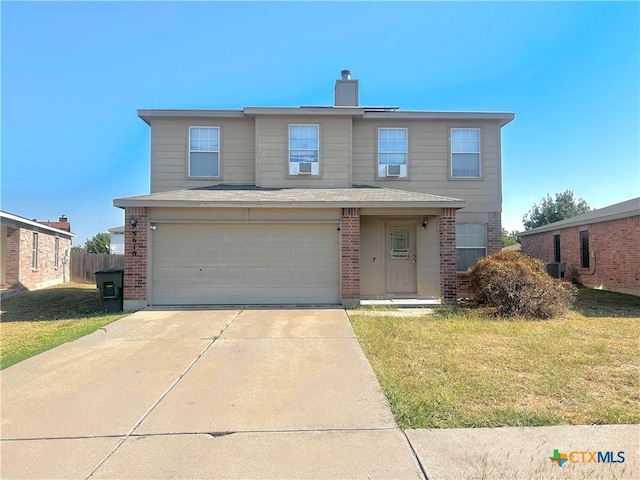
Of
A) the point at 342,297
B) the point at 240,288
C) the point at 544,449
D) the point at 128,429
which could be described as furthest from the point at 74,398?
the point at 342,297

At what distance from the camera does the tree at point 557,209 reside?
129 ft

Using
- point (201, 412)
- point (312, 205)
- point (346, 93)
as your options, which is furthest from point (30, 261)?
point (201, 412)

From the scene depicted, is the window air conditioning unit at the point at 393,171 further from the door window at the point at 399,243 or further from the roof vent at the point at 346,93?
the roof vent at the point at 346,93

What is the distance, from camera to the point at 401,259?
1152 centimetres

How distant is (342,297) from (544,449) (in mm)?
6814

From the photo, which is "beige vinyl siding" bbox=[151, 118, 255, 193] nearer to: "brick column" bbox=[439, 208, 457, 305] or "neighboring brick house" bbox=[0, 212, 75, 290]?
"brick column" bbox=[439, 208, 457, 305]

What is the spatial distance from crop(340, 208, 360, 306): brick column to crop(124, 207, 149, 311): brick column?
4929 millimetres

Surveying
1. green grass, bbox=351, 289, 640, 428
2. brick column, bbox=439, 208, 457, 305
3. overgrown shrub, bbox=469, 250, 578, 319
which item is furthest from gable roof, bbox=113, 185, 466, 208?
green grass, bbox=351, 289, 640, 428

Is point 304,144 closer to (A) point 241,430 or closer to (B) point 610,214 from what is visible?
(A) point 241,430

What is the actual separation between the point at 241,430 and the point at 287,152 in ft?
31.6

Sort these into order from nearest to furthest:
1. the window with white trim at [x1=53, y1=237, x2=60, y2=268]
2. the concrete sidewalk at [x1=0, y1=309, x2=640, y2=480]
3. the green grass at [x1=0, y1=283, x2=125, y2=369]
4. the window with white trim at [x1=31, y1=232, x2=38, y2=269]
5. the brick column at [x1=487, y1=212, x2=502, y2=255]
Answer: the concrete sidewalk at [x1=0, y1=309, x2=640, y2=480] → the green grass at [x1=0, y1=283, x2=125, y2=369] → the brick column at [x1=487, y1=212, x2=502, y2=255] → the window with white trim at [x1=31, y1=232, x2=38, y2=269] → the window with white trim at [x1=53, y1=237, x2=60, y2=268]

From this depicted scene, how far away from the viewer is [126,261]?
31.4 ft

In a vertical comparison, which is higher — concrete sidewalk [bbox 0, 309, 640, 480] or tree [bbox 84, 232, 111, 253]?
tree [bbox 84, 232, 111, 253]

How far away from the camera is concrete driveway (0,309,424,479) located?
117 inches
